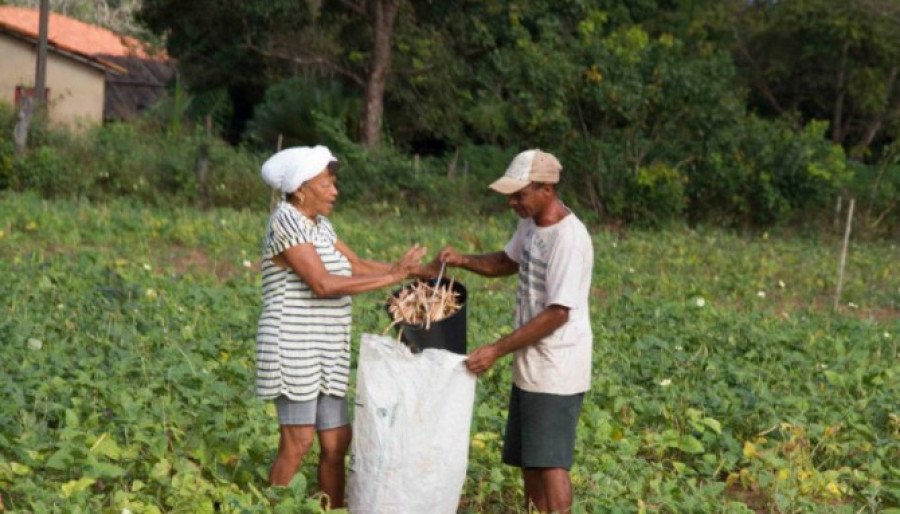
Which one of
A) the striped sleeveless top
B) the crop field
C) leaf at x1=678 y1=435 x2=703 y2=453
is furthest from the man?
leaf at x1=678 y1=435 x2=703 y2=453

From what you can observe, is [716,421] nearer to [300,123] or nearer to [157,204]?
[157,204]

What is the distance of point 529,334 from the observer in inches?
233

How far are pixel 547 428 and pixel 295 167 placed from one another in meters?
1.42

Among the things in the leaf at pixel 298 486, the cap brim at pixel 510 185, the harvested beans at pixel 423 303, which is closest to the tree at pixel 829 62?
the harvested beans at pixel 423 303

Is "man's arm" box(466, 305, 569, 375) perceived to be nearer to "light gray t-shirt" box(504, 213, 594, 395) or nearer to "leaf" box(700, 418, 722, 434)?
"light gray t-shirt" box(504, 213, 594, 395)

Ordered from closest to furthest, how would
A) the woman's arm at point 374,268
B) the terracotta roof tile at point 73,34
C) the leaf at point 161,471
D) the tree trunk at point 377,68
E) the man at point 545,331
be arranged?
the man at point 545,331 < the leaf at point 161,471 < the woman's arm at point 374,268 < the tree trunk at point 377,68 < the terracotta roof tile at point 73,34

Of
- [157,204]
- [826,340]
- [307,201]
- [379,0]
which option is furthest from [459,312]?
[379,0]

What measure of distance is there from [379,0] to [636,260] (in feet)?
34.4

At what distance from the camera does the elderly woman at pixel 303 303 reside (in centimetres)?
586

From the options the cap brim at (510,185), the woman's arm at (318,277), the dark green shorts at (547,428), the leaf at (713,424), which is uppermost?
the cap brim at (510,185)

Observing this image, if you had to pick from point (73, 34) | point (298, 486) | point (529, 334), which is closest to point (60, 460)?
point (298, 486)

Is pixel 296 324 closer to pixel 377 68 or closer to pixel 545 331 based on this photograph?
pixel 545 331

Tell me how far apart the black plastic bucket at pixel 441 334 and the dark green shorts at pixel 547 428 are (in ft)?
1.18

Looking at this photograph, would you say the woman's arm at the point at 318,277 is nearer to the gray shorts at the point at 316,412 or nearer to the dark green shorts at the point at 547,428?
the gray shorts at the point at 316,412
